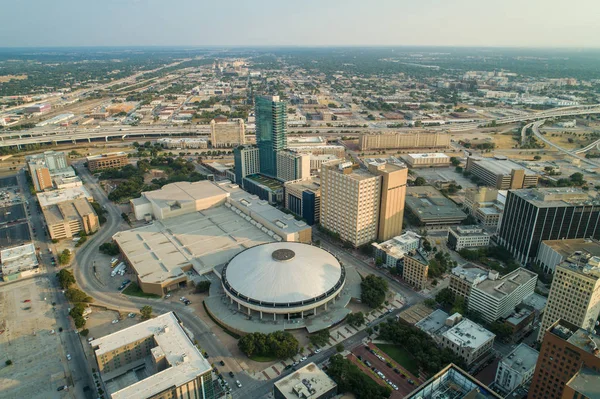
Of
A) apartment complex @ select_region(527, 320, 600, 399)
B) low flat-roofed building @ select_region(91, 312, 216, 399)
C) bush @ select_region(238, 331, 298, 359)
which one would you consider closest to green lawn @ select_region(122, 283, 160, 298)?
low flat-roofed building @ select_region(91, 312, 216, 399)

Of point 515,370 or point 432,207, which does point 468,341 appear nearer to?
point 515,370

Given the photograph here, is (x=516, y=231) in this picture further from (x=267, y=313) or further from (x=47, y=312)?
(x=47, y=312)

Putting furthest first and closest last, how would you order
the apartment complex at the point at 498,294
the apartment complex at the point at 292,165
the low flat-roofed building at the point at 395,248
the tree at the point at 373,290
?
the apartment complex at the point at 292,165, the low flat-roofed building at the point at 395,248, the tree at the point at 373,290, the apartment complex at the point at 498,294

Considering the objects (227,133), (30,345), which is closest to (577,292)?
(30,345)

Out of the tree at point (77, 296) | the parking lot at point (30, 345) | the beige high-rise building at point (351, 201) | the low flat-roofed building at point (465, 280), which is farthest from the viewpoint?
the beige high-rise building at point (351, 201)

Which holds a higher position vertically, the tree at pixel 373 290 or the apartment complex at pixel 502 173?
the apartment complex at pixel 502 173

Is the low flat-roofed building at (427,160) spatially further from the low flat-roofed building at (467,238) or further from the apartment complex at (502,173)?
the low flat-roofed building at (467,238)

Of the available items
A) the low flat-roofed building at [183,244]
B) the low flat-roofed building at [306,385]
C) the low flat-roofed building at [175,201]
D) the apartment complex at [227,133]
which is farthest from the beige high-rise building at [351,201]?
the apartment complex at [227,133]

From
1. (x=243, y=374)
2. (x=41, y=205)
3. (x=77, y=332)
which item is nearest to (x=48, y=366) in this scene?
(x=77, y=332)

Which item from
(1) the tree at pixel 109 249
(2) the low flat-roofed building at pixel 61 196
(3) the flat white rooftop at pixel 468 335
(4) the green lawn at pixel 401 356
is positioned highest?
(2) the low flat-roofed building at pixel 61 196
